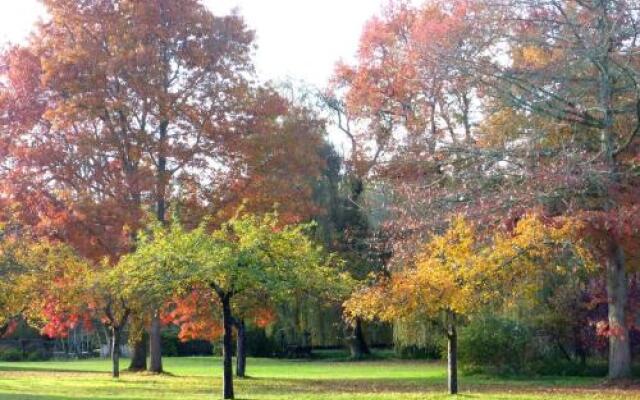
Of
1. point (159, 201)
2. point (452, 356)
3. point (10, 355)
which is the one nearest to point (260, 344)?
point (10, 355)

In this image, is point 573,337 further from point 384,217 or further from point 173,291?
point 173,291

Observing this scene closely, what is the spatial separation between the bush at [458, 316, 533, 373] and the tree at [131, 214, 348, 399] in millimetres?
10222

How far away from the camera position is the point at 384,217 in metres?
34.7

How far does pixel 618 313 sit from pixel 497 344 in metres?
5.02

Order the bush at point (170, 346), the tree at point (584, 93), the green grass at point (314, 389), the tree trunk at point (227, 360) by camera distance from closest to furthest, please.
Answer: the tree trunk at point (227, 360), the green grass at point (314, 389), the tree at point (584, 93), the bush at point (170, 346)

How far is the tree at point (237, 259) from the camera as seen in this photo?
60.0 feet

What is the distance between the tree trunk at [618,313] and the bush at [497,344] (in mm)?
3916

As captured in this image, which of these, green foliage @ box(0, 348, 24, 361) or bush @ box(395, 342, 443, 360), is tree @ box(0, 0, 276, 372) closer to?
bush @ box(395, 342, 443, 360)

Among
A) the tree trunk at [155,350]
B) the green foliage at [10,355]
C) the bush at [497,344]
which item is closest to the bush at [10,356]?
Answer: the green foliage at [10,355]

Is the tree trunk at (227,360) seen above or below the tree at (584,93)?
below

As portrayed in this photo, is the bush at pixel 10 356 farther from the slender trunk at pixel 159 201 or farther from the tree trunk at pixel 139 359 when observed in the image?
the slender trunk at pixel 159 201

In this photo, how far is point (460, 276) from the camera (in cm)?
1880


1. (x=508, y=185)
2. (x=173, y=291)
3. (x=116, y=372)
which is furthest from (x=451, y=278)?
(x=116, y=372)

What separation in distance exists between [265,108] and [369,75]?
8.03 metres
